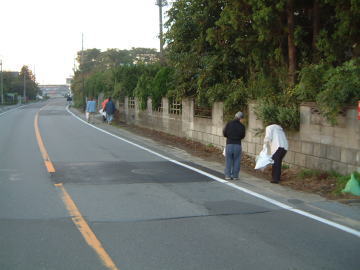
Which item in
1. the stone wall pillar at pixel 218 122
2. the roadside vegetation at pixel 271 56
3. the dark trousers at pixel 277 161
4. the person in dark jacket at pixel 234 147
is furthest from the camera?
the stone wall pillar at pixel 218 122

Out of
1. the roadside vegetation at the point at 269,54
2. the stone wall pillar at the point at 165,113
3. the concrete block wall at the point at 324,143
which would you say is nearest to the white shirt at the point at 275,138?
the concrete block wall at the point at 324,143

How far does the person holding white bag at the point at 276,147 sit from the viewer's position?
32.2 feet

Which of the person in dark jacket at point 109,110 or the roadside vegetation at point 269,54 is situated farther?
the person in dark jacket at point 109,110

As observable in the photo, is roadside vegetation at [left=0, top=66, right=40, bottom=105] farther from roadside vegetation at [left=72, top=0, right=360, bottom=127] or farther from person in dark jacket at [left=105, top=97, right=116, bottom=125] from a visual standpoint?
roadside vegetation at [left=72, top=0, right=360, bottom=127]

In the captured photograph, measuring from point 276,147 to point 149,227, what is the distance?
4449mm

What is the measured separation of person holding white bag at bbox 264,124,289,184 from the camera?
9.83 meters

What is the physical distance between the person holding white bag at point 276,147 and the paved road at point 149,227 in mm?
1326

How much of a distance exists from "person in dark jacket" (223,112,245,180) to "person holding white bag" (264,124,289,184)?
0.64 m

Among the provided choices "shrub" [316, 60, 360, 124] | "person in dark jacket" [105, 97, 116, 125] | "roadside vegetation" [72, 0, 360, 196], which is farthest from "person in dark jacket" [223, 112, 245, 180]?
"person in dark jacket" [105, 97, 116, 125]

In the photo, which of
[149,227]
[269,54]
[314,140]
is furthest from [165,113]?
[149,227]

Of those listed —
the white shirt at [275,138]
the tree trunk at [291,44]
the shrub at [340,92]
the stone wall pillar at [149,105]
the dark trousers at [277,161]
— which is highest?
the tree trunk at [291,44]

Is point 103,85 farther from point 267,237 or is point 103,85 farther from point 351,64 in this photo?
point 267,237

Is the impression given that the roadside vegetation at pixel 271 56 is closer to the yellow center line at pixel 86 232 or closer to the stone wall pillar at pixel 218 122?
the stone wall pillar at pixel 218 122

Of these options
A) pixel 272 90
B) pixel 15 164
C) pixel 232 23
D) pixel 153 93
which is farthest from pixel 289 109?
pixel 153 93
